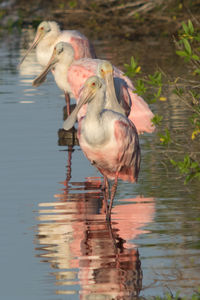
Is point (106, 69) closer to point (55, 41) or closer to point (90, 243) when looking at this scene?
point (90, 243)

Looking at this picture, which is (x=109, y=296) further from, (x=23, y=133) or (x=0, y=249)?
(x=23, y=133)

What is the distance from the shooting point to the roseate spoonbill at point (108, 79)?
36.9 feet

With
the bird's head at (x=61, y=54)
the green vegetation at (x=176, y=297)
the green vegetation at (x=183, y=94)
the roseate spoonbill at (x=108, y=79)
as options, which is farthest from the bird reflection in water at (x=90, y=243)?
the bird's head at (x=61, y=54)

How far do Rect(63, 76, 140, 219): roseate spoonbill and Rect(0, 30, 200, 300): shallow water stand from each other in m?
0.49

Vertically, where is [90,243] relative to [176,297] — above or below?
below

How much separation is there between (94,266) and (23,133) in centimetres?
697

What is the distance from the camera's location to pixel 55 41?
16.4m

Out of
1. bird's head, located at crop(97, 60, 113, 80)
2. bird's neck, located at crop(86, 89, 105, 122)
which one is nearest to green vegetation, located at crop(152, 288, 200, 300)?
bird's neck, located at crop(86, 89, 105, 122)

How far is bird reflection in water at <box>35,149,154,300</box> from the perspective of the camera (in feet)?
24.6

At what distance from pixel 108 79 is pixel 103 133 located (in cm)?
177

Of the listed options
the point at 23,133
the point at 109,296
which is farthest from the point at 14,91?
the point at 109,296

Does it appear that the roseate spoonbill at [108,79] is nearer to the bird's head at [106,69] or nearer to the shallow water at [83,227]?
the bird's head at [106,69]

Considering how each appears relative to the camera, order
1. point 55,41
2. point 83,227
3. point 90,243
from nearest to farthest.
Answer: point 90,243 < point 83,227 < point 55,41

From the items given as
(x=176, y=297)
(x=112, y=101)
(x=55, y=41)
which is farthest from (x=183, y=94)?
(x=55, y=41)
